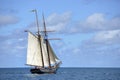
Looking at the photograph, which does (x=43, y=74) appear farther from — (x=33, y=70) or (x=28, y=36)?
(x=28, y=36)

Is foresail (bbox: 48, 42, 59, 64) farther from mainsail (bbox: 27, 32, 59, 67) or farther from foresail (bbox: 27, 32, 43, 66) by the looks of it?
foresail (bbox: 27, 32, 43, 66)

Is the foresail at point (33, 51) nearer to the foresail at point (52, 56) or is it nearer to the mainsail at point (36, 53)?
the mainsail at point (36, 53)

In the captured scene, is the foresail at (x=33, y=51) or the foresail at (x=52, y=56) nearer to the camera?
the foresail at (x=33, y=51)

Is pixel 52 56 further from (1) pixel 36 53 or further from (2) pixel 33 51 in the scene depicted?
(2) pixel 33 51

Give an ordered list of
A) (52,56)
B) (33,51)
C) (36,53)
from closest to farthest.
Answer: (33,51), (36,53), (52,56)

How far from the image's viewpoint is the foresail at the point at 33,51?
335ft

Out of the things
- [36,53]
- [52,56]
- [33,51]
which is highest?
[33,51]

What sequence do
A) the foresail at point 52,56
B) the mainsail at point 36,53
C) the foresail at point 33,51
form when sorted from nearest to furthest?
the foresail at point 33,51, the mainsail at point 36,53, the foresail at point 52,56

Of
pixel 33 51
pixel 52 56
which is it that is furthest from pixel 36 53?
pixel 52 56

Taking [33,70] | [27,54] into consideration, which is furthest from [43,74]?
[27,54]

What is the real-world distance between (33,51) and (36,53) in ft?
7.00

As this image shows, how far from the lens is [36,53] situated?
106 metres

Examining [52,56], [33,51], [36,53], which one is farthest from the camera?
[52,56]

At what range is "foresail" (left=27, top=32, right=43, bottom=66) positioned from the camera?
335 feet
